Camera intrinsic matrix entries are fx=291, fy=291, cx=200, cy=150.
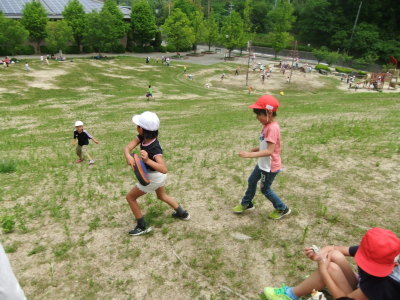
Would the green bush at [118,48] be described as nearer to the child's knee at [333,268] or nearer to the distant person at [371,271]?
the child's knee at [333,268]

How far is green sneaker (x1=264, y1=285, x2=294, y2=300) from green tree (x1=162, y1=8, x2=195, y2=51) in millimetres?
66782

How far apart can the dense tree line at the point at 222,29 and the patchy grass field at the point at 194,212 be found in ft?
162

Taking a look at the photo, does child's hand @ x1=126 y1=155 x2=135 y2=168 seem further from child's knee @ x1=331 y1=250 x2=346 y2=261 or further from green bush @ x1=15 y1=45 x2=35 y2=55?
green bush @ x1=15 y1=45 x2=35 y2=55

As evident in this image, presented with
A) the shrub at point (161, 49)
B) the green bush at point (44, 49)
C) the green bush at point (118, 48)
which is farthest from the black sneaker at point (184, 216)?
the shrub at point (161, 49)

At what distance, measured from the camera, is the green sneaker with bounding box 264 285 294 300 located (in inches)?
162

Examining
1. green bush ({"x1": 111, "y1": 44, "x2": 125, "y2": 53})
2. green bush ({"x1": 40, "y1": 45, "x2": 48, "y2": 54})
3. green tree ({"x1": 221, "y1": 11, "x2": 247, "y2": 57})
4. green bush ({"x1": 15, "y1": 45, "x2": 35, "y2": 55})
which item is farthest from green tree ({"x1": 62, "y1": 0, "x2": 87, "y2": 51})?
green tree ({"x1": 221, "y1": 11, "x2": 247, "y2": 57})

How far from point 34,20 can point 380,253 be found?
66.3 meters

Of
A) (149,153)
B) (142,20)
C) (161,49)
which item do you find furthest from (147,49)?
(149,153)

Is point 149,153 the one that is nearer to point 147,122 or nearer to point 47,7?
point 147,122

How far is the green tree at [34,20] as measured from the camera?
54.5 metres

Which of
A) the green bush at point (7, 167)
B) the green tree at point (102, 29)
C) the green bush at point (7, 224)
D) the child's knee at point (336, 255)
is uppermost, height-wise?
the green tree at point (102, 29)

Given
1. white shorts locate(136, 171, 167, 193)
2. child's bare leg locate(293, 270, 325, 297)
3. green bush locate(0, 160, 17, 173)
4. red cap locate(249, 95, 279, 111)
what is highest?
red cap locate(249, 95, 279, 111)

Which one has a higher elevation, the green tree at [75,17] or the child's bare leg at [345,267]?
the green tree at [75,17]

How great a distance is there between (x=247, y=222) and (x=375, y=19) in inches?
3560
